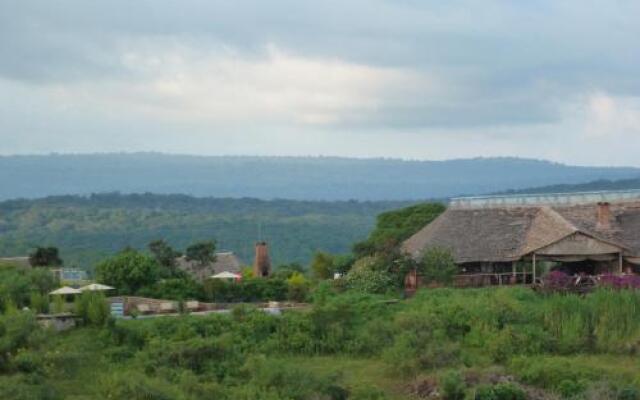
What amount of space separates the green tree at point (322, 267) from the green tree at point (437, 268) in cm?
724

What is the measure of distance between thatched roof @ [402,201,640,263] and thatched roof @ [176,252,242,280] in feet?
26.9

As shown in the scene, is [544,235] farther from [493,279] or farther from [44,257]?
[44,257]

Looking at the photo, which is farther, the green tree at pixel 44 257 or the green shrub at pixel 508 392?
the green tree at pixel 44 257

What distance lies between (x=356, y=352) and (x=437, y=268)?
5775mm

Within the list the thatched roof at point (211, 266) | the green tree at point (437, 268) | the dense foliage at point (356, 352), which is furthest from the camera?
the thatched roof at point (211, 266)

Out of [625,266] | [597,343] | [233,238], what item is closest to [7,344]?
[597,343]

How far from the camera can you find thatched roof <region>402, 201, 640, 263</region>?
2852 centimetres

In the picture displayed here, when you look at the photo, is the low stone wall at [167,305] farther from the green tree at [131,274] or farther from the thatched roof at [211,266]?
the thatched roof at [211,266]

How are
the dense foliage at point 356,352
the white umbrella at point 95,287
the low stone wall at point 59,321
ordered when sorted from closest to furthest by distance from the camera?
the dense foliage at point 356,352, the low stone wall at point 59,321, the white umbrella at point 95,287

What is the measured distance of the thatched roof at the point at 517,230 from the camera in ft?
93.6

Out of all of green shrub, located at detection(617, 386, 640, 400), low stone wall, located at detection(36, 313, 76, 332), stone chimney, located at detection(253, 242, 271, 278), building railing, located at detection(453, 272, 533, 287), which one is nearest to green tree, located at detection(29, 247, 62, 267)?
stone chimney, located at detection(253, 242, 271, 278)

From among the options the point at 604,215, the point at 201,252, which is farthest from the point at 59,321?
the point at 604,215

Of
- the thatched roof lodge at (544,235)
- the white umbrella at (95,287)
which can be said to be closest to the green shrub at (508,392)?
the thatched roof lodge at (544,235)

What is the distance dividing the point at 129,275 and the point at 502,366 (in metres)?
11.2
